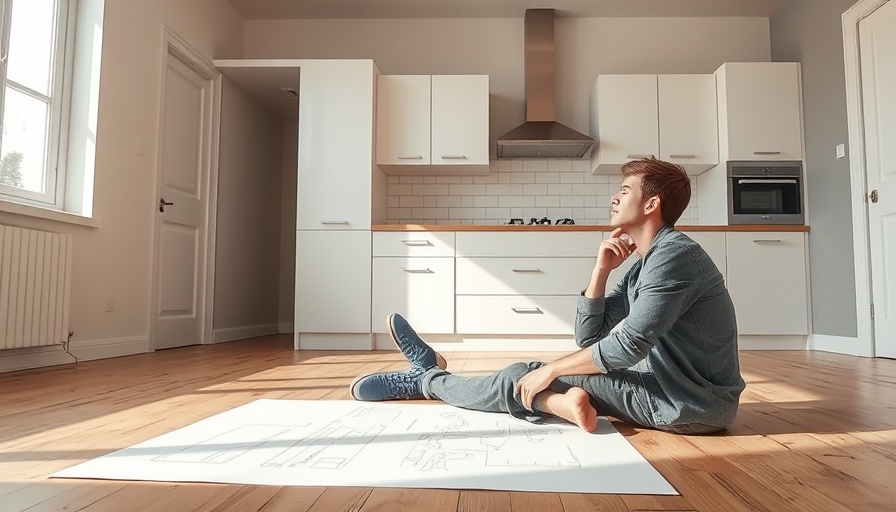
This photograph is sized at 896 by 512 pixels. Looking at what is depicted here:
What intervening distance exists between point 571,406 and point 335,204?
A: 3.18 meters

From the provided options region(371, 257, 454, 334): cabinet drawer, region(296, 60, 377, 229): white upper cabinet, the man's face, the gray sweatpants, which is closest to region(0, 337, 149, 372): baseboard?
region(296, 60, 377, 229): white upper cabinet

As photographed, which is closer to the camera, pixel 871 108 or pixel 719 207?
pixel 871 108

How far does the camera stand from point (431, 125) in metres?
4.67

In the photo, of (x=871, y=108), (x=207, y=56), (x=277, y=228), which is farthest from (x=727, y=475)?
(x=277, y=228)

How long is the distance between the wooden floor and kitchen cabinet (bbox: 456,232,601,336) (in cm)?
128

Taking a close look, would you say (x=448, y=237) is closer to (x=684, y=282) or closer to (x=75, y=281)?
(x=75, y=281)

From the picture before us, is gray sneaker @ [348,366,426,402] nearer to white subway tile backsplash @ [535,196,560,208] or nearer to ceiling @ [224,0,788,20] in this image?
white subway tile backsplash @ [535,196,560,208]

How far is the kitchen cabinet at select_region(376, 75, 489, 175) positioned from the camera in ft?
15.3

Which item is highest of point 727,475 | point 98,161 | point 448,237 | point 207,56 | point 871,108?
point 207,56

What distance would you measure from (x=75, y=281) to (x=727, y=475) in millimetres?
3169

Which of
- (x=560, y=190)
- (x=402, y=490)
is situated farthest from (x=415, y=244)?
(x=402, y=490)

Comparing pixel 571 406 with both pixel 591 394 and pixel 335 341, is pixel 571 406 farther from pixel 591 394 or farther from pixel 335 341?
pixel 335 341

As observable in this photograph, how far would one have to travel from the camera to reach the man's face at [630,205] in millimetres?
1593

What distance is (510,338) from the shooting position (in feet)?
14.5
